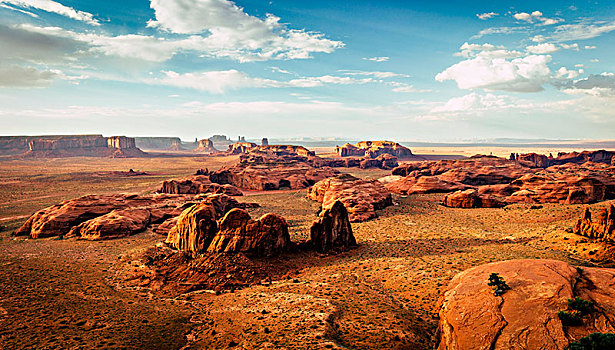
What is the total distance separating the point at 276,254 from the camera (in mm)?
35406

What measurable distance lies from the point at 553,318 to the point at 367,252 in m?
23.3

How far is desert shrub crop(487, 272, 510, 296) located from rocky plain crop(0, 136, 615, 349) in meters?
0.12

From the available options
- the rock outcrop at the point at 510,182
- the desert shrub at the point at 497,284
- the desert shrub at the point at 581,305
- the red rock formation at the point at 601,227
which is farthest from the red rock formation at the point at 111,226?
the rock outcrop at the point at 510,182

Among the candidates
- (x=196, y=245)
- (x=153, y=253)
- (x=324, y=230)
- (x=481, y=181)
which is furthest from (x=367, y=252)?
(x=481, y=181)

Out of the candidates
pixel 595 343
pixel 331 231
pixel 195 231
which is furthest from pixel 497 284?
pixel 195 231

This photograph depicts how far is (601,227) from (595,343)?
27246 mm

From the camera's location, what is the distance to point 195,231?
36.4 m

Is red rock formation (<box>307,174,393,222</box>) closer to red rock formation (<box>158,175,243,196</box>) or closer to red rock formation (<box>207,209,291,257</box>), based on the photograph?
red rock formation (<box>207,209,291,257</box>)

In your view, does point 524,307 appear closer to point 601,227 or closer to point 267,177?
point 601,227

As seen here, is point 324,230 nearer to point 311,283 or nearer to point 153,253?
point 311,283

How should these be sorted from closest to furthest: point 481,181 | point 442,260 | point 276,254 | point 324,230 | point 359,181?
1. point 442,260
2. point 276,254
3. point 324,230
4. point 359,181
5. point 481,181

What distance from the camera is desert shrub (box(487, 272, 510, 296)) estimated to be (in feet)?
56.1

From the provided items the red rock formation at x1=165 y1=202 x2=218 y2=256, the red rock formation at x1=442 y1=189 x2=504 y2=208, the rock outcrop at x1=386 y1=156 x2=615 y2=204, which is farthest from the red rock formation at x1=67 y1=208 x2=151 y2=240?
the rock outcrop at x1=386 y1=156 x2=615 y2=204

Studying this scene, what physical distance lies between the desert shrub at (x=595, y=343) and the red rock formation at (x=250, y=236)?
26.8 metres
